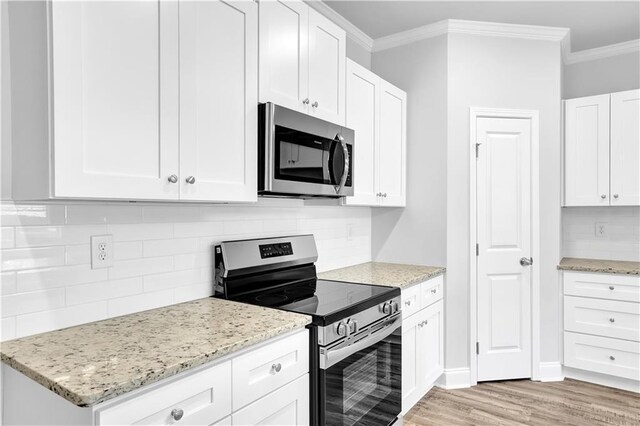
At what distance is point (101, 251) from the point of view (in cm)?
156

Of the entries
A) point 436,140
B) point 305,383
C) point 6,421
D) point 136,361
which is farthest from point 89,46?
point 436,140

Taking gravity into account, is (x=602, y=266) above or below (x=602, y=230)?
below

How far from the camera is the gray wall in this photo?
3535 mm

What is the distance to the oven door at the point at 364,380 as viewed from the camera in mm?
1676

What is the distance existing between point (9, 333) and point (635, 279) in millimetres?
3662

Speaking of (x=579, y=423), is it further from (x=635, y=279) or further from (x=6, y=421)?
(x=6, y=421)

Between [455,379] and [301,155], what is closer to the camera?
[301,155]

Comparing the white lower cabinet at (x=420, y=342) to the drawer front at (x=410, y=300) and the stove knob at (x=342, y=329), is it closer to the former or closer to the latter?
the drawer front at (x=410, y=300)

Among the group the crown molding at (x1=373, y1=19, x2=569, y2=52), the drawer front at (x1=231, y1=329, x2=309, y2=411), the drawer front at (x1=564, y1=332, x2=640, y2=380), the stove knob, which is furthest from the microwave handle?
the drawer front at (x1=564, y1=332, x2=640, y2=380)

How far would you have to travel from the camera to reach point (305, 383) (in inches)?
64.6

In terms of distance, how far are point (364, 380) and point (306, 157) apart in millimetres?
1113

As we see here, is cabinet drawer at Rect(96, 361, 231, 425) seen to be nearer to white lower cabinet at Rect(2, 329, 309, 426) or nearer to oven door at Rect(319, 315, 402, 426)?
white lower cabinet at Rect(2, 329, 309, 426)

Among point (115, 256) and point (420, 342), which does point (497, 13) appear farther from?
point (115, 256)

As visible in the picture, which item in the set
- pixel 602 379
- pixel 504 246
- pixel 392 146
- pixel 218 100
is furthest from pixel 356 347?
pixel 602 379
